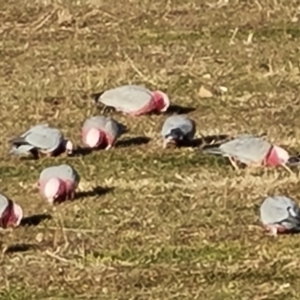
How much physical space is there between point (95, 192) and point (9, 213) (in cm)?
42

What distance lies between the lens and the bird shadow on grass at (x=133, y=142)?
5.37 meters

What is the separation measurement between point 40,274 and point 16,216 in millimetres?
292

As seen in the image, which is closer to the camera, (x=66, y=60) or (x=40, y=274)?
(x=40, y=274)

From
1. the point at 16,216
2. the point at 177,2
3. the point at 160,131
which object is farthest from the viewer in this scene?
the point at 177,2

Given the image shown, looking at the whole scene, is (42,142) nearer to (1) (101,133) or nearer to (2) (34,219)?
(1) (101,133)

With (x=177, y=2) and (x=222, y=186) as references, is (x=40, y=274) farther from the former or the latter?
(x=177, y=2)

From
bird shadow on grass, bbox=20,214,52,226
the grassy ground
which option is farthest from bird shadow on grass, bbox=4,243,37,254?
bird shadow on grass, bbox=20,214,52,226

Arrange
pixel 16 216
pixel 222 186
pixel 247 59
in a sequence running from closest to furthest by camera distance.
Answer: pixel 16 216
pixel 222 186
pixel 247 59

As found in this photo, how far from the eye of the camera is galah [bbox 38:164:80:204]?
4773 millimetres

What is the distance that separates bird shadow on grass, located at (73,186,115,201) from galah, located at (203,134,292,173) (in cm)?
39

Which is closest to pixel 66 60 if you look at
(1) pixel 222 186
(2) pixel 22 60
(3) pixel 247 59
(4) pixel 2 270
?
(2) pixel 22 60

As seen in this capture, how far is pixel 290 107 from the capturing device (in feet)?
18.7

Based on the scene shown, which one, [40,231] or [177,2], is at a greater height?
[40,231]

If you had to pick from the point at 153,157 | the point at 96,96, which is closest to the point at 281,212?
the point at 153,157
